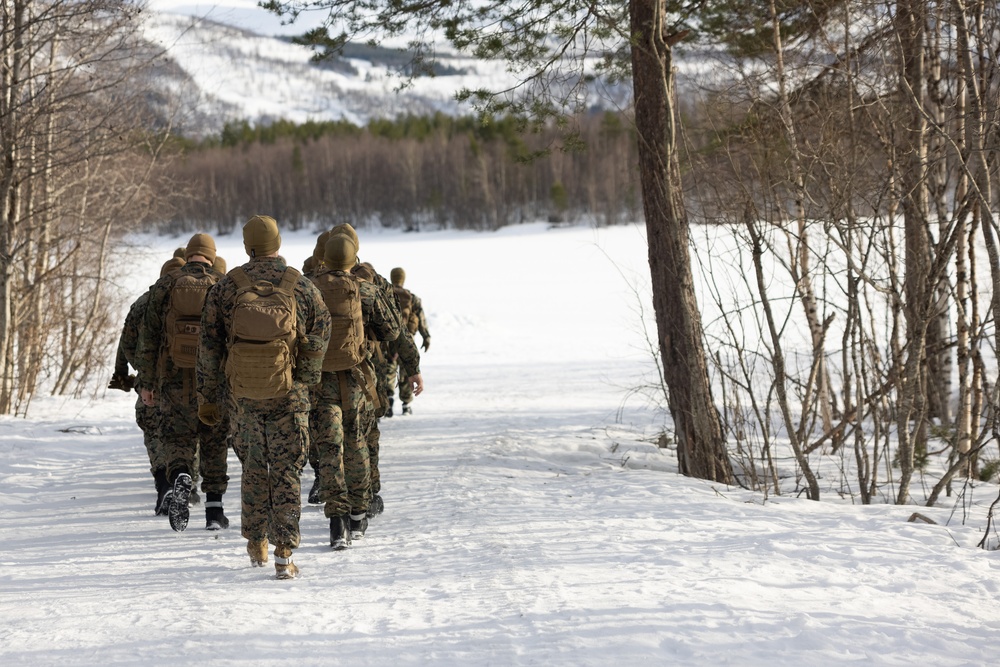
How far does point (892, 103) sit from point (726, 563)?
4400mm

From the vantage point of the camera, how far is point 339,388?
5238 mm

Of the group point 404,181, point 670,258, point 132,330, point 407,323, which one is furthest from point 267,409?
point 404,181

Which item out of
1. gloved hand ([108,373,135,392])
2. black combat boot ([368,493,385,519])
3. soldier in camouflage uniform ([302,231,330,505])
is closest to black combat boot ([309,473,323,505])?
soldier in camouflage uniform ([302,231,330,505])

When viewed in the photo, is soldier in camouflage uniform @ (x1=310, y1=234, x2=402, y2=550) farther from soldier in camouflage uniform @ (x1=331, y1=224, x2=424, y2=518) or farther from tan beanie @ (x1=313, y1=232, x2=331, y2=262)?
tan beanie @ (x1=313, y1=232, x2=331, y2=262)

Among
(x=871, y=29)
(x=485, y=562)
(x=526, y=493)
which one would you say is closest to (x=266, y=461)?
(x=485, y=562)

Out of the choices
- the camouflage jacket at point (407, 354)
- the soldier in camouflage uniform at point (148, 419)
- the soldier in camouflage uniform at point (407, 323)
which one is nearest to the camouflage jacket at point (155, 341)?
the soldier in camouflage uniform at point (148, 419)

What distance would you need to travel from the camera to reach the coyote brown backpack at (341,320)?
5172 mm

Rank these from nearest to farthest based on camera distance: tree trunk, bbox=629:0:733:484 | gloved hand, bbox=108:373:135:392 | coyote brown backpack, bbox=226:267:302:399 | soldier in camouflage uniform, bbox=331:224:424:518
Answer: coyote brown backpack, bbox=226:267:302:399, soldier in camouflage uniform, bbox=331:224:424:518, gloved hand, bbox=108:373:135:392, tree trunk, bbox=629:0:733:484

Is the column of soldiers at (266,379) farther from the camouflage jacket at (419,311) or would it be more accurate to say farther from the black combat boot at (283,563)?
the camouflage jacket at (419,311)

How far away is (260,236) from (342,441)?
4.58 ft

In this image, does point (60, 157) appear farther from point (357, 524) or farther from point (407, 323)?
point (357, 524)

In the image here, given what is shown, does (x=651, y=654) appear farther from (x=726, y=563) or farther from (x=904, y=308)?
(x=904, y=308)

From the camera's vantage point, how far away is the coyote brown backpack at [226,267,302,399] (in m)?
4.36

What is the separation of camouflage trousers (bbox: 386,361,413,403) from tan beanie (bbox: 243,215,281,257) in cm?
482
